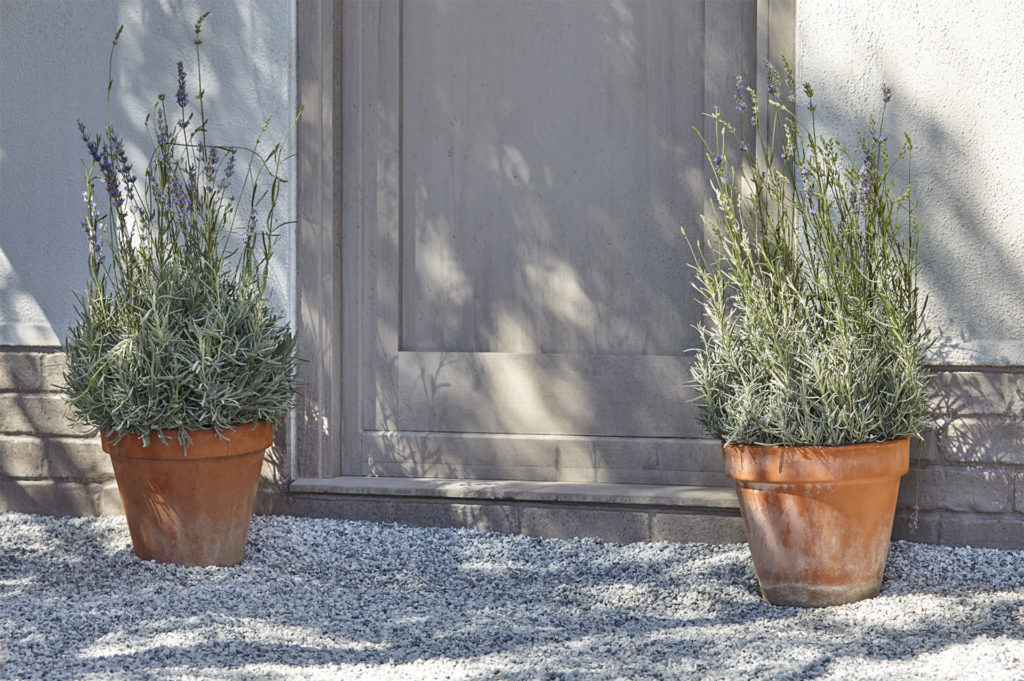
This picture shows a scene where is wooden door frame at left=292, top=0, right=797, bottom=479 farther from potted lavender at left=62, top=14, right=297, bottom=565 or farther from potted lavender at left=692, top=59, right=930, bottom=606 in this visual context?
potted lavender at left=692, top=59, right=930, bottom=606

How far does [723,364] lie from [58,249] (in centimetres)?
267

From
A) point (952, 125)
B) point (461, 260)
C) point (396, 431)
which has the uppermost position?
point (952, 125)

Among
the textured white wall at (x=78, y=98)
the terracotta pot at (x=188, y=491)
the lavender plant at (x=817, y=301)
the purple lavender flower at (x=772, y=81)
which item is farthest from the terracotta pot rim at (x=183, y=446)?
the purple lavender flower at (x=772, y=81)

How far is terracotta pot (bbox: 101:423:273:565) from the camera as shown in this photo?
323cm

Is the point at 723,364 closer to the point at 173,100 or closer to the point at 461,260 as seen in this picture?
the point at 461,260

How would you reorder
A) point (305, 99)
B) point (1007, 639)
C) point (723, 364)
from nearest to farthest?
point (1007, 639), point (723, 364), point (305, 99)

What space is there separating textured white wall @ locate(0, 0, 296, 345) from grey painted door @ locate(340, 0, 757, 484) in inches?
13.5

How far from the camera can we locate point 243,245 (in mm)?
3859

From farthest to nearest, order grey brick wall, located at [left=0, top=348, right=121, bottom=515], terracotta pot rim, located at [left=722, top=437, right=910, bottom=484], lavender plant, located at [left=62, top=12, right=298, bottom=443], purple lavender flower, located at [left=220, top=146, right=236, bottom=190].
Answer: grey brick wall, located at [left=0, top=348, right=121, bottom=515]
purple lavender flower, located at [left=220, top=146, right=236, bottom=190]
lavender plant, located at [left=62, top=12, right=298, bottom=443]
terracotta pot rim, located at [left=722, top=437, right=910, bottom=484]

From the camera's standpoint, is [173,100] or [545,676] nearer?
[545,676]

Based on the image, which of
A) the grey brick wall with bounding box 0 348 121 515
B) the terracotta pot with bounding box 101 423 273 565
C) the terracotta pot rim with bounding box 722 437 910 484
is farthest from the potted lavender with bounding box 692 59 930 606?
the grey brick wall with bounding box 0 348 121 515

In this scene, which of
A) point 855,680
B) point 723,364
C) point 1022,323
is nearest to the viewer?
point 855,680

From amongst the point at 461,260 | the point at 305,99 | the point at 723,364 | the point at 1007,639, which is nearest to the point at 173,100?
A: the point at 305,99

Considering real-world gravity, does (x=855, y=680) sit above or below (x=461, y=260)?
below
